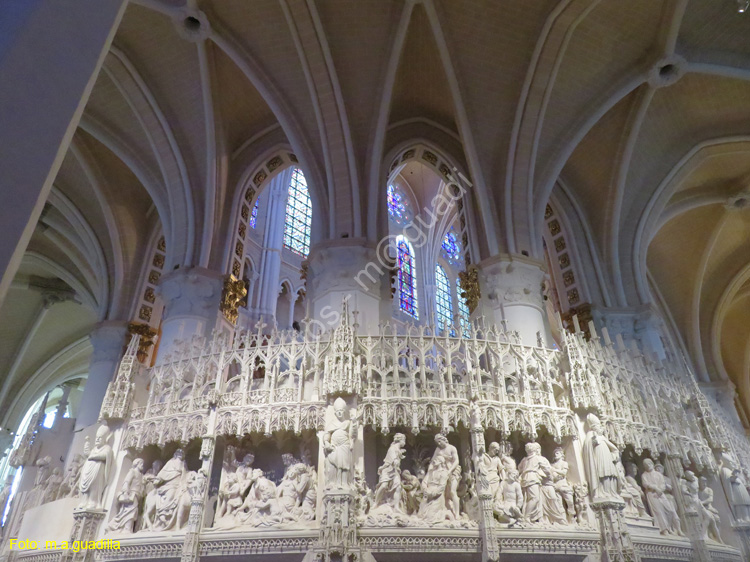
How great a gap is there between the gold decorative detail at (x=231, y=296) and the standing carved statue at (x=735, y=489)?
10399 millimetres

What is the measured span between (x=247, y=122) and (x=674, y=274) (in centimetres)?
1638

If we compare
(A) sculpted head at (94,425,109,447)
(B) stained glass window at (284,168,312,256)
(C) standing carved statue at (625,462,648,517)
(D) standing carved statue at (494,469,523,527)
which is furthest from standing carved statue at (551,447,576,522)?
(B) stained glass window at (284,168,312,256)

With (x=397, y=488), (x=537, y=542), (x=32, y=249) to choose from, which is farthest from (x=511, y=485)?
(x=32, y=249)

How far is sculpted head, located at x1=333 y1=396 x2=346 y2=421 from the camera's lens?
679 centimetres

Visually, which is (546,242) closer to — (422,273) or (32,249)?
(422,273)

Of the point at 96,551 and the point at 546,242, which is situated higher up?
the point at 546,242

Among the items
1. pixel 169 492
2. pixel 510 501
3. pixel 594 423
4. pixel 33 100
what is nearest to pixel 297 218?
pixel 169 492

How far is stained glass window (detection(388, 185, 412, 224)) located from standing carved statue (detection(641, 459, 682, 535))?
18.0m

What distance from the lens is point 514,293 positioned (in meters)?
12.1

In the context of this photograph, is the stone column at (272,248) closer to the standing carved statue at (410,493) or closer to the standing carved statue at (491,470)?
the standing carved statue at (410,493)

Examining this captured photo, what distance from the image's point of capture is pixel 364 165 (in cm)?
1330

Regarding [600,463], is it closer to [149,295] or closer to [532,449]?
[532,449]

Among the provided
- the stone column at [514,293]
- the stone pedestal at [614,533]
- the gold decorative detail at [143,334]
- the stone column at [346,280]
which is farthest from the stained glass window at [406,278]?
the stone pedestal at [614,533]

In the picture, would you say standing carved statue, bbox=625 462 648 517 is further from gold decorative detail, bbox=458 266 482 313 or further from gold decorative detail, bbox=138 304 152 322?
gold decorative detail, bbox=138 304 152 322
